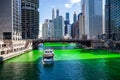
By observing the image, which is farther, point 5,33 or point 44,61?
point 5,33

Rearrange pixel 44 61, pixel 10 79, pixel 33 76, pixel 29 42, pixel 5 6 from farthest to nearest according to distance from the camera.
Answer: pixel 29 42 < pixel 5 6 < pixel 44 61 < pixel 33 76 < pixel 10 79

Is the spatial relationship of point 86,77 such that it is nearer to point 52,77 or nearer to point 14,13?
point 52,77

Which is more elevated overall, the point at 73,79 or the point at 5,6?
the point at 5,6

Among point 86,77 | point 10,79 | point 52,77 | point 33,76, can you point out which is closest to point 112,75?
point 86,77

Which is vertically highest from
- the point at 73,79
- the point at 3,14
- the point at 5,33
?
the point at 3,14

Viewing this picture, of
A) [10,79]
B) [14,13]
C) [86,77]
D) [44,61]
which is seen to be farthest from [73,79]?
A: [14,13]

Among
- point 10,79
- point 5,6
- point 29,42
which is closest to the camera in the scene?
point 10,79

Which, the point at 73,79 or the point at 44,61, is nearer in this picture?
the point at 73,79

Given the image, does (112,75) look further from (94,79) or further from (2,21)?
(2,21)

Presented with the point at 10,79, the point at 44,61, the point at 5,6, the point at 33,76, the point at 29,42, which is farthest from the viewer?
the point at 29,42
